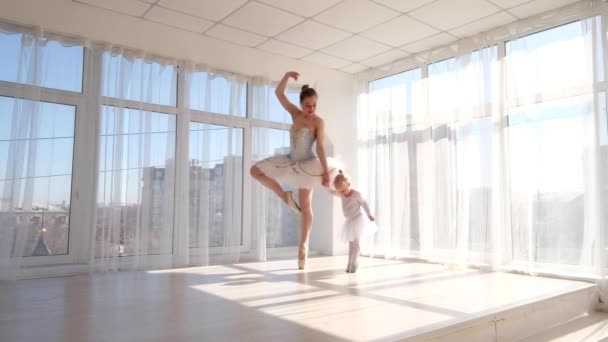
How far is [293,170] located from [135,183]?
167 cm

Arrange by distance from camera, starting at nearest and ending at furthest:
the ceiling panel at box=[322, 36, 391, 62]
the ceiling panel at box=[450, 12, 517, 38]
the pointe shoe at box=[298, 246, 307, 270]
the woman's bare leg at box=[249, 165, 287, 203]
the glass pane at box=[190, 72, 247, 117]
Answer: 1. the woman's bare leg at box=[249, 165, 287, 203]
2. the pointe shoe at box=[298, 246, 307, 270]
3. the ceiling panel at box=[450, 12, 517, 38]
4. the glass pane at box=[190, 72, 247, 117]
5. the ceiling panel at box=[322, 36, 391, 62]

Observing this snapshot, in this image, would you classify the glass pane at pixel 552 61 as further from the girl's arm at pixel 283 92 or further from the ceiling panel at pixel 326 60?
the girl's arm at pixel 283 92

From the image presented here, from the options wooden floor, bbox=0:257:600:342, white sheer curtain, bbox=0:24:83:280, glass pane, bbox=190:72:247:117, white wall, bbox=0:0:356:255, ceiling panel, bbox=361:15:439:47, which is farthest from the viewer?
glass pane, bbox=190:72:247:117

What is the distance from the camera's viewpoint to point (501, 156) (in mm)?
4379

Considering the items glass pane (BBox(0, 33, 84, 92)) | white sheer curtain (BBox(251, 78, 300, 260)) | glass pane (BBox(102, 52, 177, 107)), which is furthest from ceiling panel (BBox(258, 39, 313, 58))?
glass pane (BBox(0, 33, 84, 92))

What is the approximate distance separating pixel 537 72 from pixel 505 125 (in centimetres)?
58

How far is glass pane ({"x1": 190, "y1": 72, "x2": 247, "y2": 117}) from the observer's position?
15.7 feet

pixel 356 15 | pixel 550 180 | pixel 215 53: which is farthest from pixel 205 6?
pixel 550 180

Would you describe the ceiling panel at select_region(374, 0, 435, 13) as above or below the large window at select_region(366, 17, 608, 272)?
above

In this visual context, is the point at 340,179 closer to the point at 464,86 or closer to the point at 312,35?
the point at 312,35

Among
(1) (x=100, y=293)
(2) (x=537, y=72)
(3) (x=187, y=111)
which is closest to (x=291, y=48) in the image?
(3) (x=187, y=111)

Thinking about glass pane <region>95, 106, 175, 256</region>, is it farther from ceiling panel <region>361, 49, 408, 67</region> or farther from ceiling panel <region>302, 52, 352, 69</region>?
ceiling panel <region>361, 49, 408, 67</region>

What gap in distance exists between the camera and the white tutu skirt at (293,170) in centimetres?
371

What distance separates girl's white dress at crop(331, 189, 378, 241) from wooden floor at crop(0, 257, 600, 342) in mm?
366
